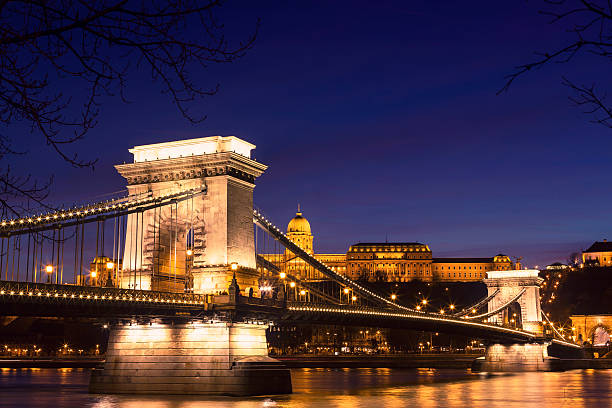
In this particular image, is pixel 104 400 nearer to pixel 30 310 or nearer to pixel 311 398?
pixel 30 310

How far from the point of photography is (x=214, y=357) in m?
44.0

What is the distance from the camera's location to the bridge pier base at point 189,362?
43625 mm

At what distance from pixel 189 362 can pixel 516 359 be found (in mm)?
59610

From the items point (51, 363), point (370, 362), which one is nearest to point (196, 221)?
point (370, 362)

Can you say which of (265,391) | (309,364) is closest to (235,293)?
(265,391)

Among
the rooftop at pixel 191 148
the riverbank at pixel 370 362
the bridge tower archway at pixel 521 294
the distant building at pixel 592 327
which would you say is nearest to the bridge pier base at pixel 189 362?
the rooftop at pixel 191 148

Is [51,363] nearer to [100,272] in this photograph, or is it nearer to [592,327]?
[100,272]

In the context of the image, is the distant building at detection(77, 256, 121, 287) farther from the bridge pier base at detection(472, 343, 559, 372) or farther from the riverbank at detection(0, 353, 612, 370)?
the riverbank at detection(0, 353, 612, 370)

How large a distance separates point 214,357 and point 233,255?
8613 mm

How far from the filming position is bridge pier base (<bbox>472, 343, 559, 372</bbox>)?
9244 cm

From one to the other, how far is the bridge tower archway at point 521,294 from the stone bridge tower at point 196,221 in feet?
197

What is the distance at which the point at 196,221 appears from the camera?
51.2 m

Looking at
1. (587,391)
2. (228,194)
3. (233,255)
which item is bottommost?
(587,391)

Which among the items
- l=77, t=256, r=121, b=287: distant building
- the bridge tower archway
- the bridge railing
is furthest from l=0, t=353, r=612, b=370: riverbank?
the bridge railing
